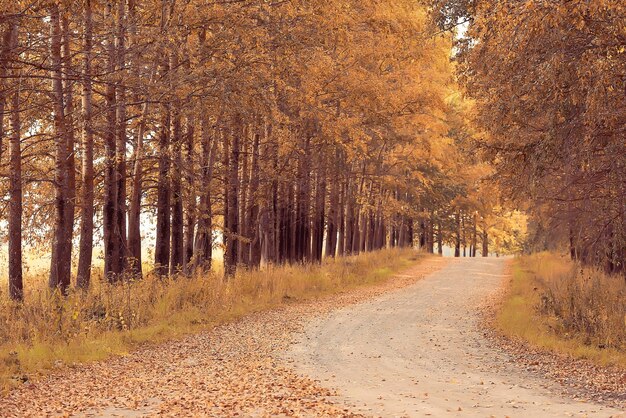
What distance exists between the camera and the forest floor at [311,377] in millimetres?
8359

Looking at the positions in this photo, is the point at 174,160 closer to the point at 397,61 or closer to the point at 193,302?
the point at 193,302

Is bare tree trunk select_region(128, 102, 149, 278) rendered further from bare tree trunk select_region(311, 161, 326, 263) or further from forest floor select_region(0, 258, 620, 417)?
bare tree trunk select_region(311, 161, 326, 263)

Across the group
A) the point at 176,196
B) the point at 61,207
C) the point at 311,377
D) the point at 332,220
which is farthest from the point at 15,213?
the point at 332,220

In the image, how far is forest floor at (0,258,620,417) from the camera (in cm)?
836

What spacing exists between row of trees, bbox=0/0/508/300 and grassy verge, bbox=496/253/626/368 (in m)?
6.26

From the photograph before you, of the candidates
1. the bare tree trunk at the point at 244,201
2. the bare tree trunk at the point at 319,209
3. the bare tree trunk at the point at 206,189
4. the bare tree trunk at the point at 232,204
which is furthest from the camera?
the bare tree trunk at the point at 319,209

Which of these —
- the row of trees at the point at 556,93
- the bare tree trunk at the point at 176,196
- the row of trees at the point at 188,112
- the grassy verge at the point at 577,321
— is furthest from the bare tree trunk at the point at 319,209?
the grassy verge at the point at 577,321

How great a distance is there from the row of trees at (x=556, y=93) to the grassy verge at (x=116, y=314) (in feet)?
22.2

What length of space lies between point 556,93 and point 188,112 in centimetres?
694

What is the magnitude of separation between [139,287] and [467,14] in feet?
29.2

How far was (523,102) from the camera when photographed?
44.9ft

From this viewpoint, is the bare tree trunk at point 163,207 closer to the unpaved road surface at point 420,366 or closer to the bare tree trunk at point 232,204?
the bare tree trunk at point 232,204

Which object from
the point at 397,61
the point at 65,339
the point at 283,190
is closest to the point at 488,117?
the point at 65,339

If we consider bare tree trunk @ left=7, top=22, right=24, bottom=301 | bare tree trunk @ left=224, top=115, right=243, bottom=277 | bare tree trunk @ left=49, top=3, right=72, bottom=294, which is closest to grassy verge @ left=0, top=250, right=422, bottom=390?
bare tree trunk @ left=7, top=22, right=24, bottom=301
